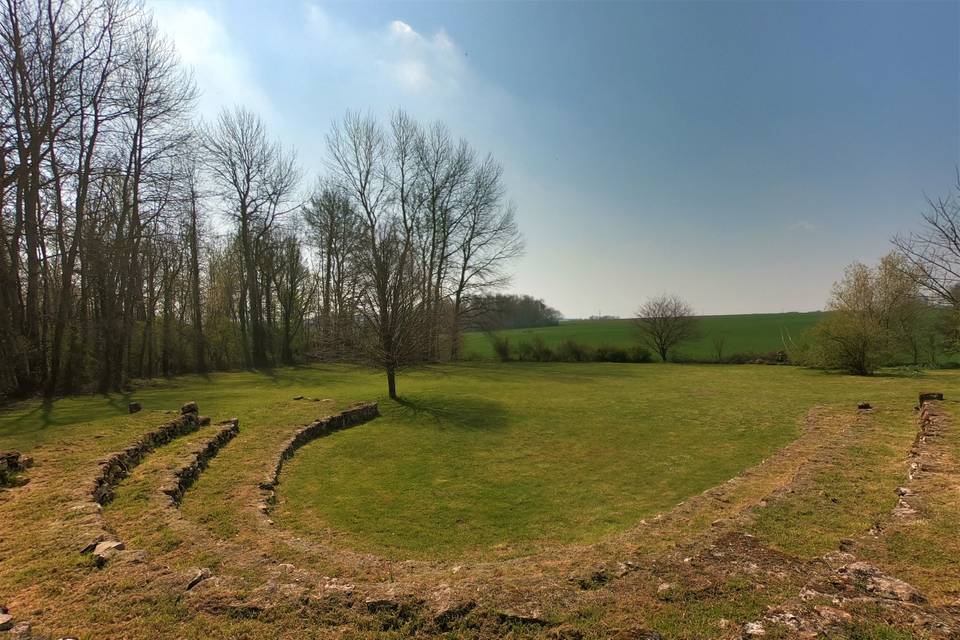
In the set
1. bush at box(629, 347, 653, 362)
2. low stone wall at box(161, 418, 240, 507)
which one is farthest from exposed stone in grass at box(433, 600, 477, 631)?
bush at box(629, 347, 653, 362)

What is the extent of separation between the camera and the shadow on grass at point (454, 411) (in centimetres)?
1267

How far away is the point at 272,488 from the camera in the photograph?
286 inches

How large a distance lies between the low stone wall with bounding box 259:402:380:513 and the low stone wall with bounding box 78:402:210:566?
5.97ft

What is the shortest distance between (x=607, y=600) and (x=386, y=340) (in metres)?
12.8

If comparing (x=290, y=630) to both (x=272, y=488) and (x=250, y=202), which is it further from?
(x=250, y=202)

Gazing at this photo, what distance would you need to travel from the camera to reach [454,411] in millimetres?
14297

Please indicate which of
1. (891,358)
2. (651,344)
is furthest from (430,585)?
(651,344)

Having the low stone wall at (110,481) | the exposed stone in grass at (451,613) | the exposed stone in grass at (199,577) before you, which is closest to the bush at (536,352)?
the low stone wall at (110,481)

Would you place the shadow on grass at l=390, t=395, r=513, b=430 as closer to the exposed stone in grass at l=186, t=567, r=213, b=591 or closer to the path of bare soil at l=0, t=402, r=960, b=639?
the path of bare soil at l=0, t=402, r=960, b=639

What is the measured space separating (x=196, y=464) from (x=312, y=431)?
334 cm

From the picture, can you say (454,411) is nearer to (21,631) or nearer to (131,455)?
(131,455)

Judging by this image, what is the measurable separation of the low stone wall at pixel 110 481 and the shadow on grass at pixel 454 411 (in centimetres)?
558

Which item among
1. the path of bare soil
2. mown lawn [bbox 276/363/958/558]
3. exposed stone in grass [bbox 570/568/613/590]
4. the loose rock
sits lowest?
mown lawn [bbox 276/363/958/558]

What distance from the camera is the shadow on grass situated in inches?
499
